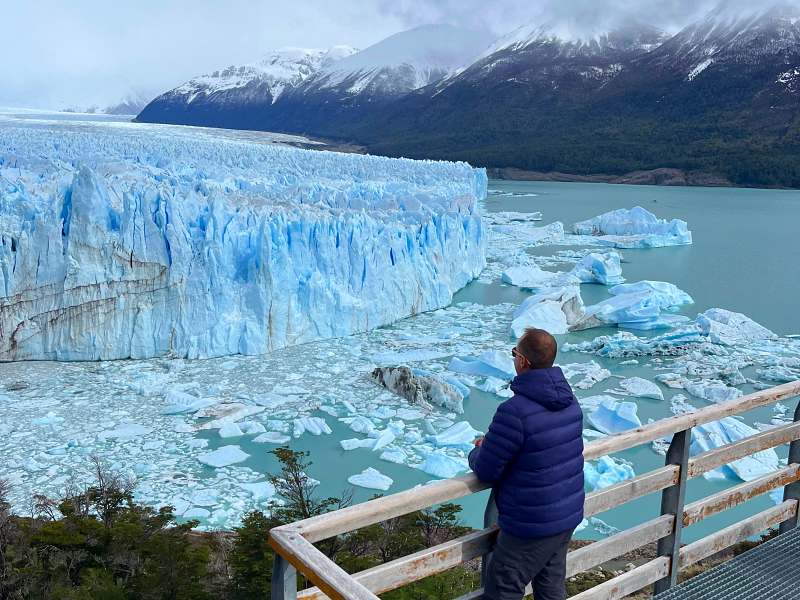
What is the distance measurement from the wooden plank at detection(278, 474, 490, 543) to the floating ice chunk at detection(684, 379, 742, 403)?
5.69 m

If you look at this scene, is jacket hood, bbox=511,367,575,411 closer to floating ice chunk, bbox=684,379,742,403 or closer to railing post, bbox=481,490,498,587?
railing post, bbox=481,490,498,587

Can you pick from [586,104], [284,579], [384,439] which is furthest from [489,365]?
[586,104]

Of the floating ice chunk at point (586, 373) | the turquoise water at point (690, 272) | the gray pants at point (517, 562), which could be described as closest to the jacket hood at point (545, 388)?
the gray pants at point (517, 562)

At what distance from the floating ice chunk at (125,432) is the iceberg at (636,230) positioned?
13192 millimetres

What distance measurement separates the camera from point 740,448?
193 centimetres

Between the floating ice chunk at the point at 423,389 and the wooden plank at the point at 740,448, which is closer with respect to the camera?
the wooden plank at the point at 740,448

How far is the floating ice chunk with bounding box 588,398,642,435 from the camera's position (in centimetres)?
581

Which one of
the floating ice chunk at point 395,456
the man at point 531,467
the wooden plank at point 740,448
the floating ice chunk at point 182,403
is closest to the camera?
the man at point 531,467

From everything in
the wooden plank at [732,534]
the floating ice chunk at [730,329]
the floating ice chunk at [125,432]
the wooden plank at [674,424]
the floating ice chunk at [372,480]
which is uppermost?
the wooden plank at [674,424]

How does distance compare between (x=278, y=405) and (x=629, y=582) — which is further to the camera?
(x=278, y=405)

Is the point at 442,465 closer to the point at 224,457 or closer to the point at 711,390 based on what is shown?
the point at 224,457

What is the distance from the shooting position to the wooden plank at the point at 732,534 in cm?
190

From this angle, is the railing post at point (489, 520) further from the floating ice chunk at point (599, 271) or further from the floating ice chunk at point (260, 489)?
the floating ice chunk at point (599, 271)

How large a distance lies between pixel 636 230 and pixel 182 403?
46.2 feet
